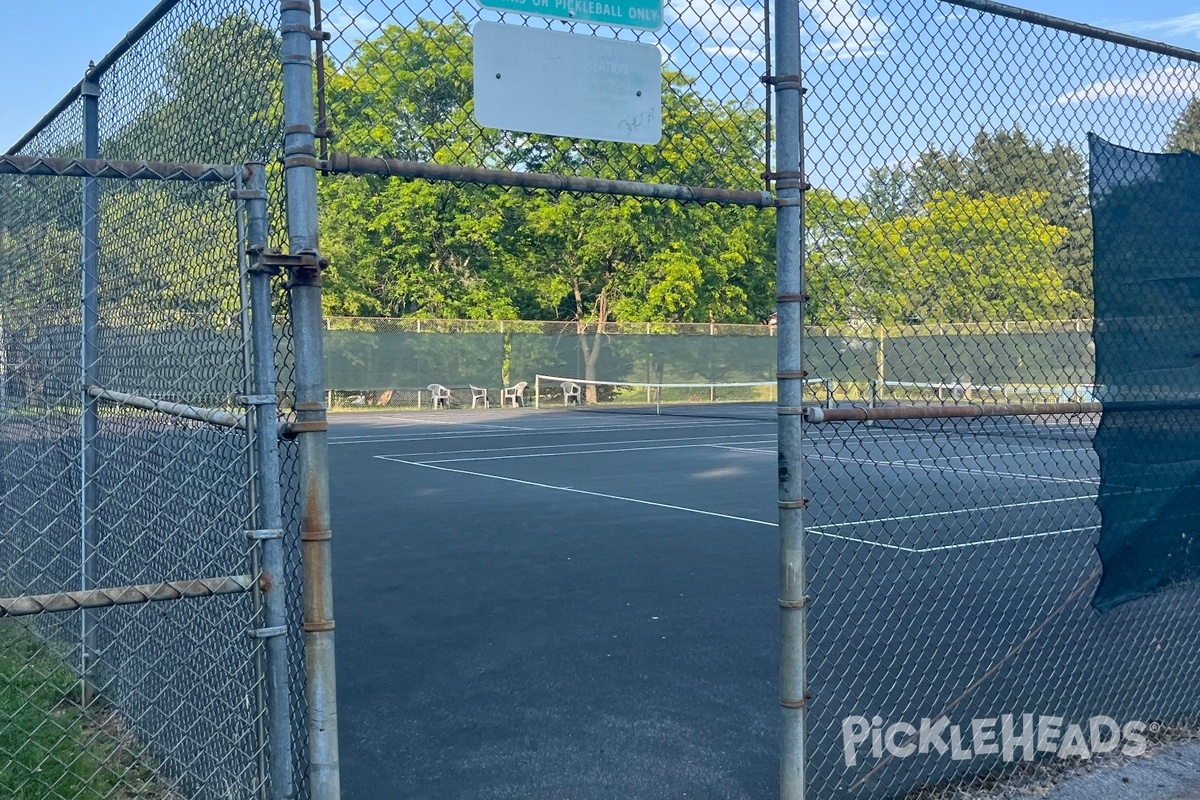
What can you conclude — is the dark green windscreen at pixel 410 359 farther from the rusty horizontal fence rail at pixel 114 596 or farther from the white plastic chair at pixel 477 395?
the rusty horizontal fence rail at pixel 114 596

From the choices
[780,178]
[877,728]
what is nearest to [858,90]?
[780,178]

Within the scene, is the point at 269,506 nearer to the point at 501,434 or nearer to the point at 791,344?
the point at 791,344

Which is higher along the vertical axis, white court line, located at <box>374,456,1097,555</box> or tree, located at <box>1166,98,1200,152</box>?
tree, located at <box>1166,98,1200,152</box>

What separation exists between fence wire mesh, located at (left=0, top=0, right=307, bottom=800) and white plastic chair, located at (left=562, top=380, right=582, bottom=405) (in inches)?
1075

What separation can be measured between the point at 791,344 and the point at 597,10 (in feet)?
3.64

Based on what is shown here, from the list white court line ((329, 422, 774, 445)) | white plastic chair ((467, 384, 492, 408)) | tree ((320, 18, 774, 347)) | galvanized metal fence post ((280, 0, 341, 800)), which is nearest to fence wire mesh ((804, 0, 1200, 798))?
galvanized metal fence post ((280, 0, 341, 800))

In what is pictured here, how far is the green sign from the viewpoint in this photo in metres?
2.95

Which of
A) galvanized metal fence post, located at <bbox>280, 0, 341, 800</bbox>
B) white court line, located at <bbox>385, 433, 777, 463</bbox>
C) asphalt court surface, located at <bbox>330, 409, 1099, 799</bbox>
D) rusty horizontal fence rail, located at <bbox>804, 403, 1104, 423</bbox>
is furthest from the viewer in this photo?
white court line, located at <bbox>385, 433, 777, 463</bbox>

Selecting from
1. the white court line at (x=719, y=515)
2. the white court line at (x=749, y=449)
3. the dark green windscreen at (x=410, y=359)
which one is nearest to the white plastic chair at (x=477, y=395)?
the dark green windscreen at (x=410, y=359)

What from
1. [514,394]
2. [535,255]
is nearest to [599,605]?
[514,394]

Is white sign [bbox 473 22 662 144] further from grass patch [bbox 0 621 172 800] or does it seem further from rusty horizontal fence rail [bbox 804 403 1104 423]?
grass patch [bbox 0 621 172 800]

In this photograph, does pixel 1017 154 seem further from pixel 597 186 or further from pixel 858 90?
pixel 597 186

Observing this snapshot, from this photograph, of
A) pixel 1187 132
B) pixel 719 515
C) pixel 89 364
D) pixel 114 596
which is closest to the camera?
pixel 114 596

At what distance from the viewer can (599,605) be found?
708 centimetres
